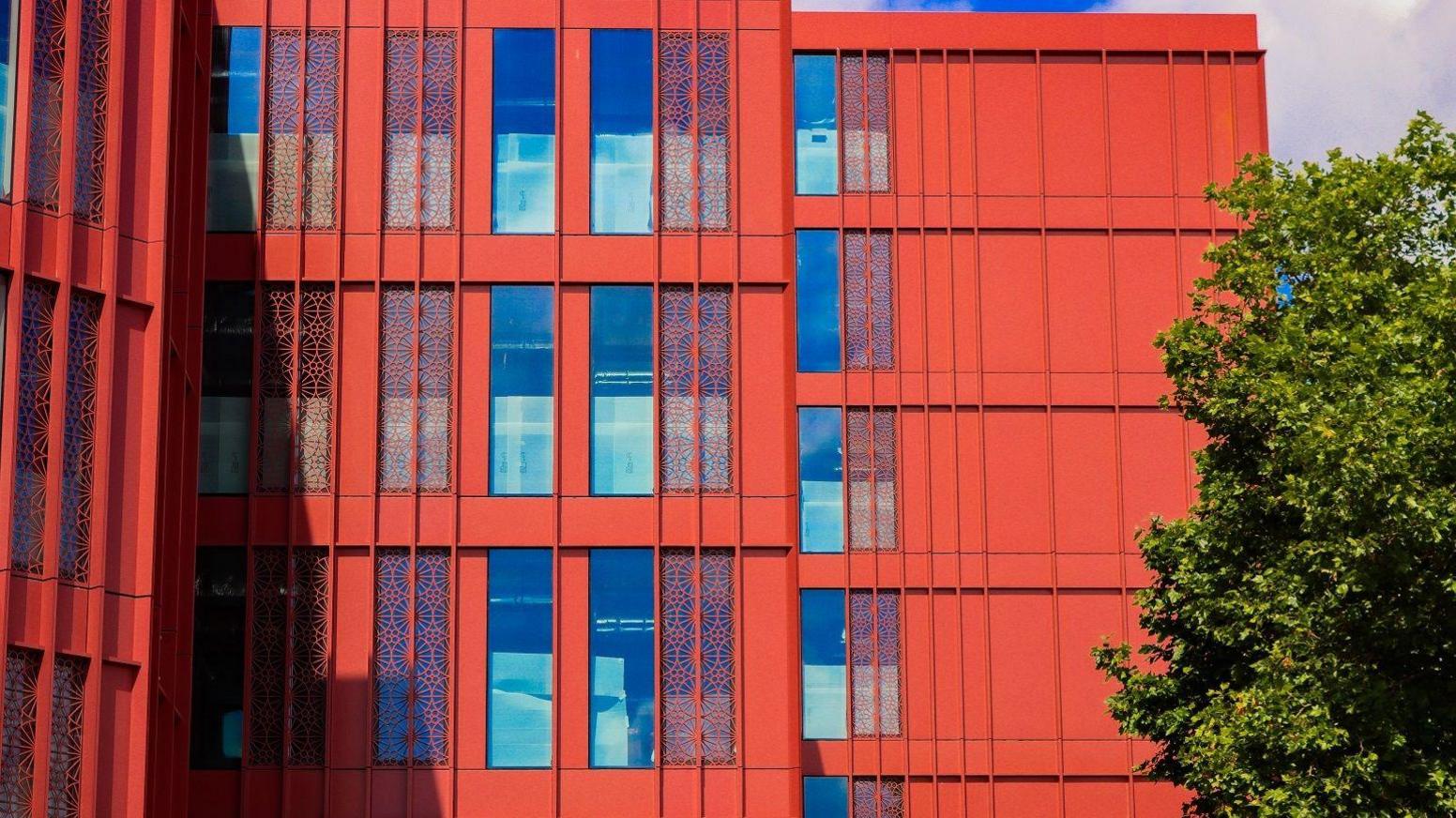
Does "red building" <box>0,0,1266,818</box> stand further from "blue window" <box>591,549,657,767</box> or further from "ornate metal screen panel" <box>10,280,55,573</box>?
"ornate metal screen panel" <box>10,280,55,573</box>

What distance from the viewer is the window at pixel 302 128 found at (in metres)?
33.9

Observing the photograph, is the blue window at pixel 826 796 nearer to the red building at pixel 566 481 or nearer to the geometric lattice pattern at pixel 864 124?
the red building at pixel 566 481

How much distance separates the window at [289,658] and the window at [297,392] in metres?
1.22

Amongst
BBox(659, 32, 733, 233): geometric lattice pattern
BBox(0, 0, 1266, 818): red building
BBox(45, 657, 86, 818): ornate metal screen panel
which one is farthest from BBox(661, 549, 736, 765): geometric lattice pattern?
BBox(45, 657, 86, 818): ornate metal screen panel

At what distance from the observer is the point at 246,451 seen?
33375 mm

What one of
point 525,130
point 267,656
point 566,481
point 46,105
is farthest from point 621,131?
point 46,105

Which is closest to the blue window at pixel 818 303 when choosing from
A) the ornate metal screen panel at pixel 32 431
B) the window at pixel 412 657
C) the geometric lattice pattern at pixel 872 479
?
the geometric lattice pattern at pixel 872 479

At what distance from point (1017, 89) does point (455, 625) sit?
15094 mm

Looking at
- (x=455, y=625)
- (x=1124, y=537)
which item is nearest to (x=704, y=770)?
(x=455, y=625)

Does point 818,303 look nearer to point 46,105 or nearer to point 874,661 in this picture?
point 874,661

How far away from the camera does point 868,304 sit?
39062 millimetres

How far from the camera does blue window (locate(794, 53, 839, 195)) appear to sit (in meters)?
39.3

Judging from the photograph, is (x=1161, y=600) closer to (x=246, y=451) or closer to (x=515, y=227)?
(x=515, y=227)

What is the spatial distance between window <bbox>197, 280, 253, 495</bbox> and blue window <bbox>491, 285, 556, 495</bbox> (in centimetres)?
390
